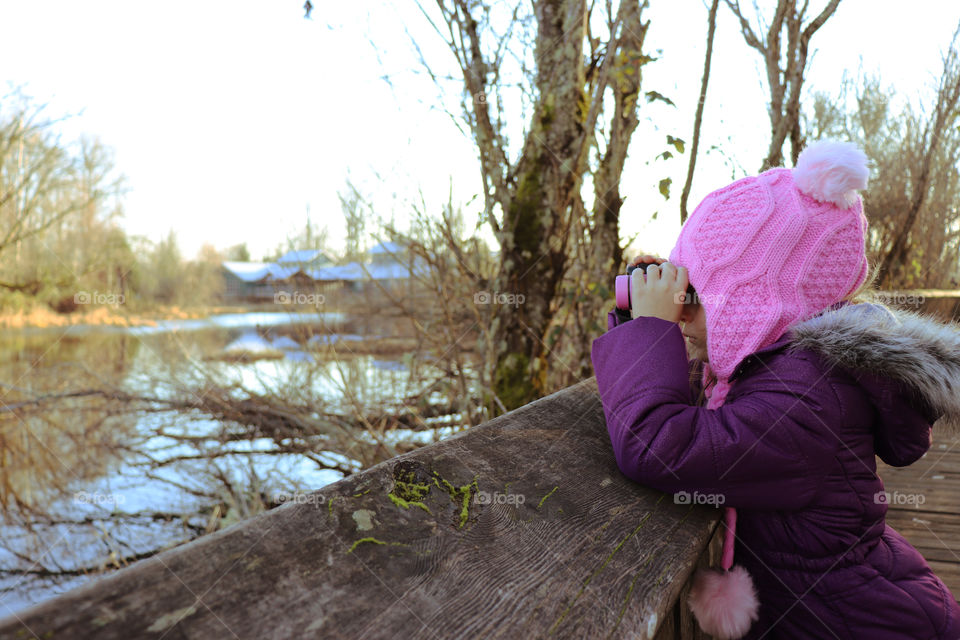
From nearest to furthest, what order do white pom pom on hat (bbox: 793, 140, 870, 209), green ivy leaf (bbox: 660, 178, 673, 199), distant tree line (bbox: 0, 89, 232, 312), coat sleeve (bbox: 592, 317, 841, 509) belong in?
coat sleeve (bbox: 592, 317, 841, 509), white pom pom on hat (bbox: 793, 140, 870, 209), green ivy leaf (bbox: 660, 178, 673, 199), distant tree line (bbox: 0, 89, 232, 312)

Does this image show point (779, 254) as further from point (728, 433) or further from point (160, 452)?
point (160, 452)

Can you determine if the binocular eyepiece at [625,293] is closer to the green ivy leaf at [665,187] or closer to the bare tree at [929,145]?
the green ivy leaf at [665,187]

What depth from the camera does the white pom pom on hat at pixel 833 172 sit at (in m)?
1.33

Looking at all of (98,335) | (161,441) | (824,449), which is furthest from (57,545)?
(98,335)

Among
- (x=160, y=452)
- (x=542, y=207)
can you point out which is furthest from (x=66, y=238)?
(x=542, y=207)

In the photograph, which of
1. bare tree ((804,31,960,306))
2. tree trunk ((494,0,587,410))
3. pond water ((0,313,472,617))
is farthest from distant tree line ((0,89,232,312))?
bare tree ((804,31,960,306))

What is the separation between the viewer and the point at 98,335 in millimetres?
11719

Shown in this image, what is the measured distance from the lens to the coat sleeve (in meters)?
1.17

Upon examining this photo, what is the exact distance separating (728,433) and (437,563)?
2.38ft

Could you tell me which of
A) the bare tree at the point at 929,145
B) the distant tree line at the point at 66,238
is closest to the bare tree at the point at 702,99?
the bare tree at the point at 929,145

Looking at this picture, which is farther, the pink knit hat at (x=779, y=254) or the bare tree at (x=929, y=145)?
the bare tree at (x=929, y=145)

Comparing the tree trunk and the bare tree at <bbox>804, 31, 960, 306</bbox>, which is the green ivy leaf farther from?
the bare tree at <bbox>804, 31, 960, 306</bbox>

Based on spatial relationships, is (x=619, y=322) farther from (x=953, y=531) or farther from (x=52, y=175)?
(x=52, y=175)

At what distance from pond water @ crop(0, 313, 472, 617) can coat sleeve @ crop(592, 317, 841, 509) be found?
355 cm
